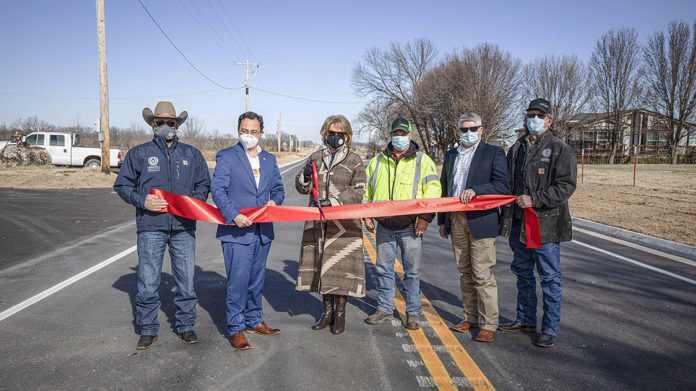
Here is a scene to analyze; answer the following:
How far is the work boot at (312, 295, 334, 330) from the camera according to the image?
4.41 metres

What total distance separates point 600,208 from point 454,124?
28653mm

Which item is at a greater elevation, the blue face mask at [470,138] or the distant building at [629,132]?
the distant building at [629,132]

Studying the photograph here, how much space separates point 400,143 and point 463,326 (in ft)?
6.25

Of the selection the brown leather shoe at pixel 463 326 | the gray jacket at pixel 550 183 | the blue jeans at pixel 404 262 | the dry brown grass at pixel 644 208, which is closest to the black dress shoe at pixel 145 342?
the blue jeans at pixel 404 262

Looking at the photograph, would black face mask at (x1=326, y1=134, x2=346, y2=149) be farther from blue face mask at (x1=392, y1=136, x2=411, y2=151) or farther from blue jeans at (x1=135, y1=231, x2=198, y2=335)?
blue jeans at (x1=135, y1=231, x2=198, y2=335)

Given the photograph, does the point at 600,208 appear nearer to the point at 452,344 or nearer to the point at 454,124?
the point at 452,344

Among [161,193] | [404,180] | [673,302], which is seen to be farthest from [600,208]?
[161,193]

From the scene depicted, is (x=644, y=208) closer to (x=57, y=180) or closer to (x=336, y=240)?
(x=336, y=240)

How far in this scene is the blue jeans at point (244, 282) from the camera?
4022 millimetres

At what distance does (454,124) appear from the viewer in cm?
4184

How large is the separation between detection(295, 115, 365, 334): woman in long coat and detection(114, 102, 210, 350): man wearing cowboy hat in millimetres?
1084

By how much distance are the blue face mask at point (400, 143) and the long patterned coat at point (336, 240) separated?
0.39 meters

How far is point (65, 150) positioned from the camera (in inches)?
1014

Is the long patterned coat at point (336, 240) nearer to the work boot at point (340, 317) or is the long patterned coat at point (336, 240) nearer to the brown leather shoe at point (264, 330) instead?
the work boot at point (340, 317)
